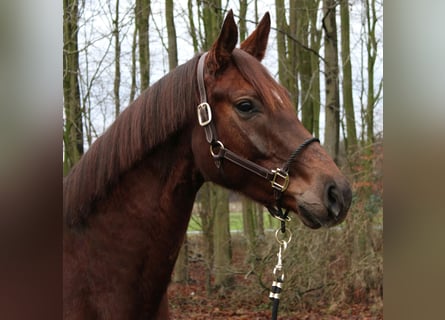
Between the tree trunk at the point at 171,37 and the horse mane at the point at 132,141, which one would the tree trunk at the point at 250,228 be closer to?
the tree trunk at the point at 171,37

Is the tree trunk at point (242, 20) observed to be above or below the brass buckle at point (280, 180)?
above

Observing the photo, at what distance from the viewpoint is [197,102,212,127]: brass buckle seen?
2.23 meters

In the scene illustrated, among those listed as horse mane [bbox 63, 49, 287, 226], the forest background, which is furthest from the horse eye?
the forest background

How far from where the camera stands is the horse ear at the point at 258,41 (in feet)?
8.50

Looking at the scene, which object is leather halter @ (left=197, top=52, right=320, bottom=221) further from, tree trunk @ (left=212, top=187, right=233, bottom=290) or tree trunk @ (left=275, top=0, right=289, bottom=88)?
tree trunk @ (left=212, top=187, right=233, bottom=290)

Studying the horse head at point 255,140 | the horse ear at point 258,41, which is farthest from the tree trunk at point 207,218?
the horse head at point 255,140

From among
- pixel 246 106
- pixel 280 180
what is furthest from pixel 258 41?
pixel 280 180

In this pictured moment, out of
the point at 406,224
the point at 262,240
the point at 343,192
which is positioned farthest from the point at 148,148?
the point at 262,240

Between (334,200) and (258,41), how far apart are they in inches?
43.6

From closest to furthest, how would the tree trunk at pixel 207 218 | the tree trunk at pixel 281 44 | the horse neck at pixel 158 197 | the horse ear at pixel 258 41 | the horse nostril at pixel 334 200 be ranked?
the horse nostril at pixel 334 200 → the horse neck at pixel 158 197 → the horse ear at pixel 258 41 → the tree trunk at pixel 281 44 → the tree trunk at pixel 207 218

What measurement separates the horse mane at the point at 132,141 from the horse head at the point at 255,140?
11 cm

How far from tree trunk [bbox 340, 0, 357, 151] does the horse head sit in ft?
17.8

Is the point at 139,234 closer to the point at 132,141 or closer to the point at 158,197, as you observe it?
the point at 158,197

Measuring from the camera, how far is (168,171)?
233cm
